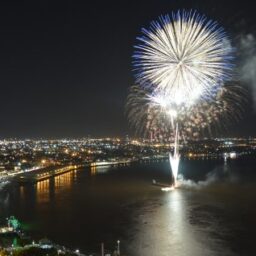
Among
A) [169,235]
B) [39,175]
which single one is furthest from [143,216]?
[39,175]

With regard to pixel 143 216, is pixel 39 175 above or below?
above

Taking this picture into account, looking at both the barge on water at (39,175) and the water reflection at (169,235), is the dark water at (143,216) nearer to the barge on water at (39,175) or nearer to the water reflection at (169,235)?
the water reflection at (169,235)

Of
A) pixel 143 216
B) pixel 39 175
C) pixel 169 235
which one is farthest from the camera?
pixel 39 175

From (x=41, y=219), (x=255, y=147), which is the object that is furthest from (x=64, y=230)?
(x=255, y=147)

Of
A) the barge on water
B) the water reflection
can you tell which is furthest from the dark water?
the barge on water

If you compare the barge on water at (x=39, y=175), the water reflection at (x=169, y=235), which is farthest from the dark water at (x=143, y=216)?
the barge on water at (x=39, y=175)

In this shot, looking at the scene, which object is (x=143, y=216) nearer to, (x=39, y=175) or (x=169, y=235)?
(x=169, y=235)

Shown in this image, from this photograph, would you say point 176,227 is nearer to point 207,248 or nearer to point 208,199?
point 207,248

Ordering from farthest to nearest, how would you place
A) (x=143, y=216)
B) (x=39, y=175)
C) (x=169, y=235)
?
(x=39, y=175) → (x=143, y=216) → (x=169, y=235)

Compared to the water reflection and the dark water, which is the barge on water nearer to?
the dark water
